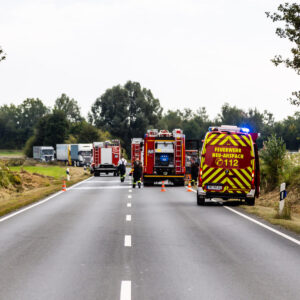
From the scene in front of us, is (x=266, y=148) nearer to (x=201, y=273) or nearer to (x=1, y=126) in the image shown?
(x=201, y=273)

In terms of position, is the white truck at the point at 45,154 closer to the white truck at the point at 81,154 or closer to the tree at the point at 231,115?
the white truck at the point at 81,154

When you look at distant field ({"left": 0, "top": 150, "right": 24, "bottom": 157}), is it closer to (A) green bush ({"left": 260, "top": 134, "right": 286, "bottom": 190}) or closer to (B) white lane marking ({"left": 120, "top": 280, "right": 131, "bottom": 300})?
(A) green bush ({"left": 260, "top": 134, "right": 286, "bottom": 190})

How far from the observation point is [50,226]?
46.2 feet

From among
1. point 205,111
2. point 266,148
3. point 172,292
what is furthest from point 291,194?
point 205,111

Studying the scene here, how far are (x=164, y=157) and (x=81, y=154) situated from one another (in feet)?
136

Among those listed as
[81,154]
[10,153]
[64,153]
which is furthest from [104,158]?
[10,153]

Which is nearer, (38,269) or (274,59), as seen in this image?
(38,269)

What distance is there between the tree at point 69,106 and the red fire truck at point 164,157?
13442 cm

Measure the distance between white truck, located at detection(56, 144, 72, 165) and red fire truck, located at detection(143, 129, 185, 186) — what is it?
4384cm

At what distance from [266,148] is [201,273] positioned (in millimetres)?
19523

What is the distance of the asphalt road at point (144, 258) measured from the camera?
23.1ft

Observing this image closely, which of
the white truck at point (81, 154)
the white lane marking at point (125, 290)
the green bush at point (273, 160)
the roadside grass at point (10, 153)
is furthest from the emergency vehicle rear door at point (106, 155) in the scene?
the roadside grass at point (10, 153)

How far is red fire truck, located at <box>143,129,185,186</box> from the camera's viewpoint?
35719 millimetres

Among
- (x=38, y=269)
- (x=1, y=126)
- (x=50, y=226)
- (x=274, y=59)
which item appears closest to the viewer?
(x=38, y=269)
